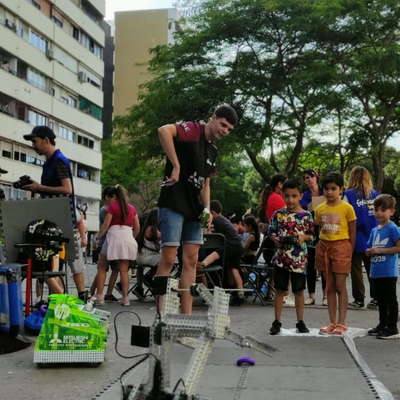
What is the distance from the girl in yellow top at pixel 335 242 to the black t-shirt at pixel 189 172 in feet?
5.92

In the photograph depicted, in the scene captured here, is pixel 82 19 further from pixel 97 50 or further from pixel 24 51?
pixel 24 51

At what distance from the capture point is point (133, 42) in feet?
273

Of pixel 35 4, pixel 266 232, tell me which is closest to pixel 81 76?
pixel 35 4

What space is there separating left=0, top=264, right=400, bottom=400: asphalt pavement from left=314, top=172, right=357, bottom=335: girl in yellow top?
388mm

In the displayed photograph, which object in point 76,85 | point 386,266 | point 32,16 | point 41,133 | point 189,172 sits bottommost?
point 386,266

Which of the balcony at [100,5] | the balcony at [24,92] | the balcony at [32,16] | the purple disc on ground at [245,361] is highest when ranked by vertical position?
the balcony at [100,5]

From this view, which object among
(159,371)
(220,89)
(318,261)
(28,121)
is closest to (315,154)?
(220,89)

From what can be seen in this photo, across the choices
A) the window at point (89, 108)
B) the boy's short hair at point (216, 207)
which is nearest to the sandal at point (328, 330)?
the boy's short hair at point (216, 207)

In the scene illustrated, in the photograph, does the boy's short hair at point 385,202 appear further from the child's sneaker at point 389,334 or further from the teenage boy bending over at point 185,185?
the teenage boy bending over at point 185,185

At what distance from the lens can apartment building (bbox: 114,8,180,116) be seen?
8269cm

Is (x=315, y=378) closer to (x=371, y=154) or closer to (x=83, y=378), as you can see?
(x=83, y=378)

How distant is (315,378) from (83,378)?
1594mm

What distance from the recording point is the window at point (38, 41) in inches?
1778

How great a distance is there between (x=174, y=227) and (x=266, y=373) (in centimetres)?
142
